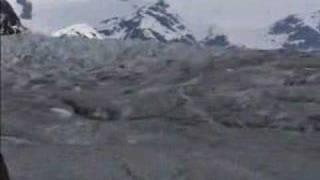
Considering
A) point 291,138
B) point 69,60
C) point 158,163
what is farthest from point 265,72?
point 69,60

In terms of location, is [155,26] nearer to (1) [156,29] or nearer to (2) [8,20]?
(1) [156,29]

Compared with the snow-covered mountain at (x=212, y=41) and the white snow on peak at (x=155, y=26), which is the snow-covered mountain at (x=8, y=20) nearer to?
the white snow on peak at (x=155, y=26)

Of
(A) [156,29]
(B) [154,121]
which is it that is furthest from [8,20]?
(A) [156,29]

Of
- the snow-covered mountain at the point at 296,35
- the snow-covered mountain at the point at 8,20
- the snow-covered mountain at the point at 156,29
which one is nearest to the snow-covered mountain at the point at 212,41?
the snow-covered mountain at the point at 156,29

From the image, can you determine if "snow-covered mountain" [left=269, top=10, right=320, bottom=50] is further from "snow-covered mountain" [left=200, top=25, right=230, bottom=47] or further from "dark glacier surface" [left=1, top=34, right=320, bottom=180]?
"dark glacier surface" [left=1, top=34, right=320, bottom=180]

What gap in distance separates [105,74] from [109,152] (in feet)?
0.53

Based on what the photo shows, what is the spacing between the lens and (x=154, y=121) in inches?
63.4

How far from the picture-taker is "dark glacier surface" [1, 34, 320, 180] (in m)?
1.55

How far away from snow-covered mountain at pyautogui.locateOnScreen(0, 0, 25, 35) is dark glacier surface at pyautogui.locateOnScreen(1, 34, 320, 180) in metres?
0.23

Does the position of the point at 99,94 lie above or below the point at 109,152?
above

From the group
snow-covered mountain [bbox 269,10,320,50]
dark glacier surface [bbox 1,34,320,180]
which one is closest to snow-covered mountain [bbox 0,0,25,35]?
dark glacier surface [bbox 1,34,320,180]

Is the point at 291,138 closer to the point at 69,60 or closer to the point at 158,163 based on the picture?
the point at 158,163

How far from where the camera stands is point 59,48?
5.15 ft

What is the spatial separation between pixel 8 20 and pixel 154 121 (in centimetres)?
46
